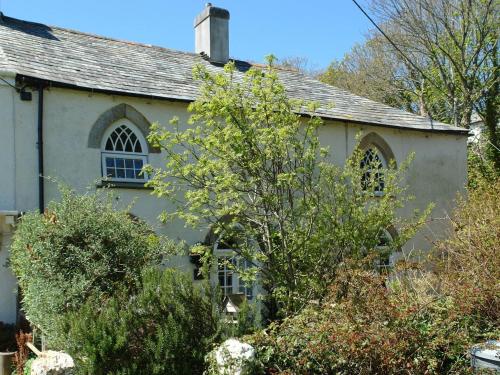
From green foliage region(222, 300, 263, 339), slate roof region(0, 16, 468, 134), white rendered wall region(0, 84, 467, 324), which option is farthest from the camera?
slate roof region(0, 16, 468, 134)

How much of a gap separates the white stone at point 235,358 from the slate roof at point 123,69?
5.11m

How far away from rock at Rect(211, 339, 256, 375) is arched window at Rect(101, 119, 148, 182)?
258 inches

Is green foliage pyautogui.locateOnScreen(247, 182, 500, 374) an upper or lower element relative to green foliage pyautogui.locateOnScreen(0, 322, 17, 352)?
upper

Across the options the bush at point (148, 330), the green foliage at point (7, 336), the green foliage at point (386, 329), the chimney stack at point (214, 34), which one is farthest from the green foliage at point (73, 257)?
the chimney stack at point (214, 34)

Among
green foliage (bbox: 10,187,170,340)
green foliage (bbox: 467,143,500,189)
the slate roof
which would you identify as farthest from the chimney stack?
green foliage (bbox: 10,187,170,340)

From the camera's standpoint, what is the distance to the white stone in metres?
6.47

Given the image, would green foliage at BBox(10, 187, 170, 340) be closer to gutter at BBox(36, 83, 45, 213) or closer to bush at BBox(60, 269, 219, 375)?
bush at BBox(60, 269, 219, 375)

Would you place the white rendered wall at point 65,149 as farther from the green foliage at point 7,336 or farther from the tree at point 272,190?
the tree at point 272,190

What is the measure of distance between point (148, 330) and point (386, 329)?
271 centimetres

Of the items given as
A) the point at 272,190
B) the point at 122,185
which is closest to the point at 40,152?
the point at 122,185

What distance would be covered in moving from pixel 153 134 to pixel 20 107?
3308 mm

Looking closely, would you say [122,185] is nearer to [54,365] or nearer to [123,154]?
[123,154]

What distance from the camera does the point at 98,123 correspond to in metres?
12.4

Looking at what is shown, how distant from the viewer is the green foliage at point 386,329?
648 centimetres
